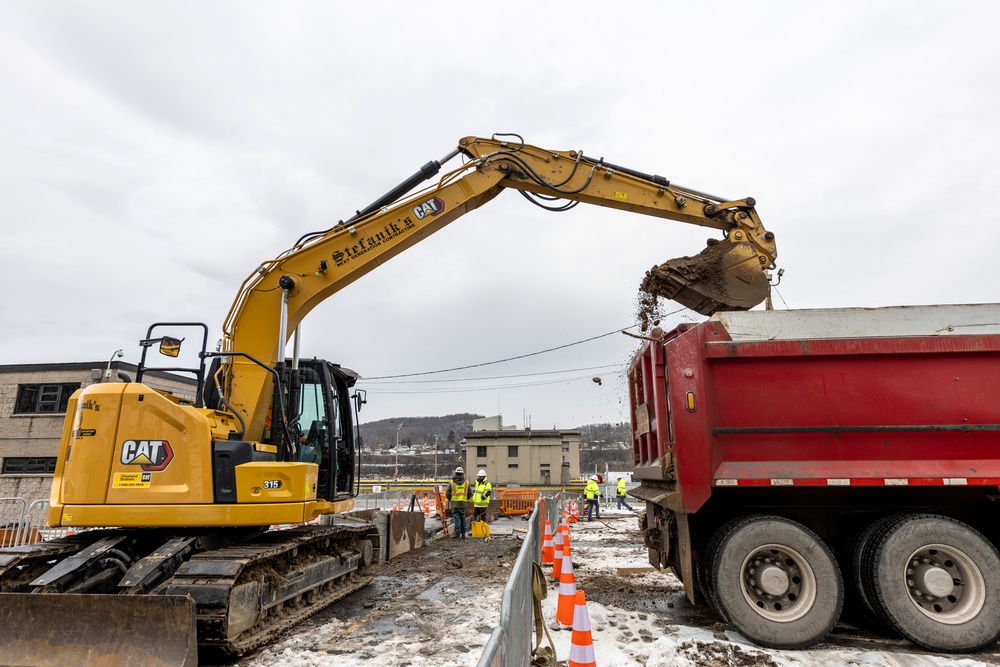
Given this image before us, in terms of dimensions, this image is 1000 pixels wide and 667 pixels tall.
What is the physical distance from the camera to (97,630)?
4.93m

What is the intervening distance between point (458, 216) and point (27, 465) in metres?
21.9

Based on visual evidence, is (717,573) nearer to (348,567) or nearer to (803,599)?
(803,599)

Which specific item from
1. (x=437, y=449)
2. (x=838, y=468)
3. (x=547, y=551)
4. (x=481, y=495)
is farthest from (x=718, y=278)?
(x=437, y=449)

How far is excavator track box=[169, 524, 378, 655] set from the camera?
17.3 feet

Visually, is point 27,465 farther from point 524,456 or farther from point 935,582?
point 935,582

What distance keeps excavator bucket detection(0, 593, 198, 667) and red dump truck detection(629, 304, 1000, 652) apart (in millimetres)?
4384

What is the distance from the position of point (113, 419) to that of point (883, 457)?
24.5 ft

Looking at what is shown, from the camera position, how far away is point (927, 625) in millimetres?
5324

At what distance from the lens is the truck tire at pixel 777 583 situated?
17.7ft

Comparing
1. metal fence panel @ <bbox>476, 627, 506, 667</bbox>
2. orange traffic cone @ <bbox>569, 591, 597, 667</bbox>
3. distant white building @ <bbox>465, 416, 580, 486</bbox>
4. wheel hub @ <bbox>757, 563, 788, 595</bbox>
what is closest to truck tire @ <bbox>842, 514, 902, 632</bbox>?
wheel hub @ <bbox>757, 563, 788, 595</bbox>

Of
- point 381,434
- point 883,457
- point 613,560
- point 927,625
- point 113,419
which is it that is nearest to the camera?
point 927,625

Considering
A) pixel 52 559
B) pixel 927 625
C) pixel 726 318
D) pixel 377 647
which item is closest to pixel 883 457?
pixel 927 625

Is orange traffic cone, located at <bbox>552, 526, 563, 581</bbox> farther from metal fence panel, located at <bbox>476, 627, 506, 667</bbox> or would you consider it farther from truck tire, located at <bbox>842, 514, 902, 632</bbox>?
metal fence panel, located at <bbox>476, 627, 506, 667</bbox>

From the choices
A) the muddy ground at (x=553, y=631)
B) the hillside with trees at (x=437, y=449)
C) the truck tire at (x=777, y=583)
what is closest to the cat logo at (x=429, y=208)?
the muddy ground at (x=553, y=631)
